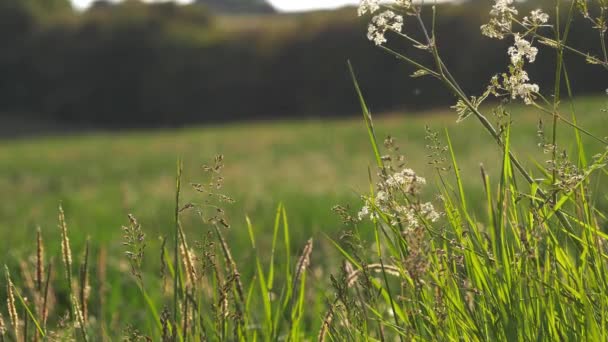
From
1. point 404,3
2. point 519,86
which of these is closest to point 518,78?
point 519,86

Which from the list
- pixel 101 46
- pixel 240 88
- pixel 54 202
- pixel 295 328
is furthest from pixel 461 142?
pixel 101 46

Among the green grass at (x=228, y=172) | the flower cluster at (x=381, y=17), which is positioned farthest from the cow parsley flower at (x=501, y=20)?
the green grass at (x=228, y=172)

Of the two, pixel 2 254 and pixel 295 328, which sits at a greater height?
pixel 295 328

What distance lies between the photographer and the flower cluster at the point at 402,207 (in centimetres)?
127

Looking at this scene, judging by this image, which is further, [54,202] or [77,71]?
[77,71]

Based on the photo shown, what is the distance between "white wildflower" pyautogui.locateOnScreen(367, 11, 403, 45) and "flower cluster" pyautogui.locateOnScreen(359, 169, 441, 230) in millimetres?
210

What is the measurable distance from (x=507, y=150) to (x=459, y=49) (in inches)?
1351

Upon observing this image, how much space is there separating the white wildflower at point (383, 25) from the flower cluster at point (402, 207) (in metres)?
0.21

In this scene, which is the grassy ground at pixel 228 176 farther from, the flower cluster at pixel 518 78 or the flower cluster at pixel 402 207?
the flower cluster at pixel 518 78

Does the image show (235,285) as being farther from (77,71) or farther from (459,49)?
(77,71)

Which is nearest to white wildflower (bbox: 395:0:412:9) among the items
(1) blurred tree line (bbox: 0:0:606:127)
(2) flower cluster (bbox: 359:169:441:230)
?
(2) flower cluster (bbox: 359:169:441:230)

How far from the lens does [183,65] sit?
1794 inches

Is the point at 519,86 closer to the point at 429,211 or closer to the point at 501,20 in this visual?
the point at 501,20

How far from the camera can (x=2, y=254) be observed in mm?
4504
